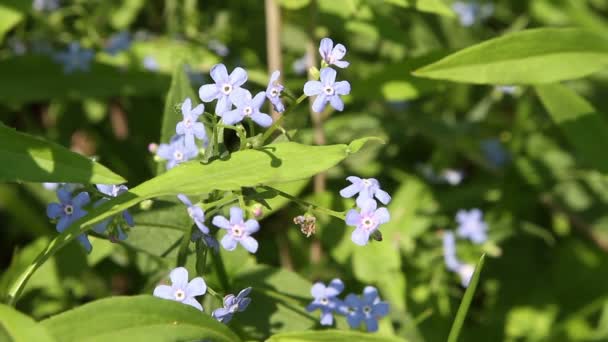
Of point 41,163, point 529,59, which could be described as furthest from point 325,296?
point 529,59

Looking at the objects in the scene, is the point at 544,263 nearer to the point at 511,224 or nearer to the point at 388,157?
the point at 511,224

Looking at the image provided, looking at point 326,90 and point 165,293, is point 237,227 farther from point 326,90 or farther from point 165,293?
point 326,90

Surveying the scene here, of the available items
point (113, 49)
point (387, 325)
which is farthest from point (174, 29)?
point (387, 325)

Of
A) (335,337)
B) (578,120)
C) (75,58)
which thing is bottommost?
(335,337)

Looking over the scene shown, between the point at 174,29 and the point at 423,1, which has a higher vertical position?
the point at 174,29

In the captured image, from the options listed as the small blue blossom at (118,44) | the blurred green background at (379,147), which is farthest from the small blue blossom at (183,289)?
the small blue blossom at (118,44)

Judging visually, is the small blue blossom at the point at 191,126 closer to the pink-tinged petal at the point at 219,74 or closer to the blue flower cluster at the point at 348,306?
the pink-tinged petal at the point at 219,74
